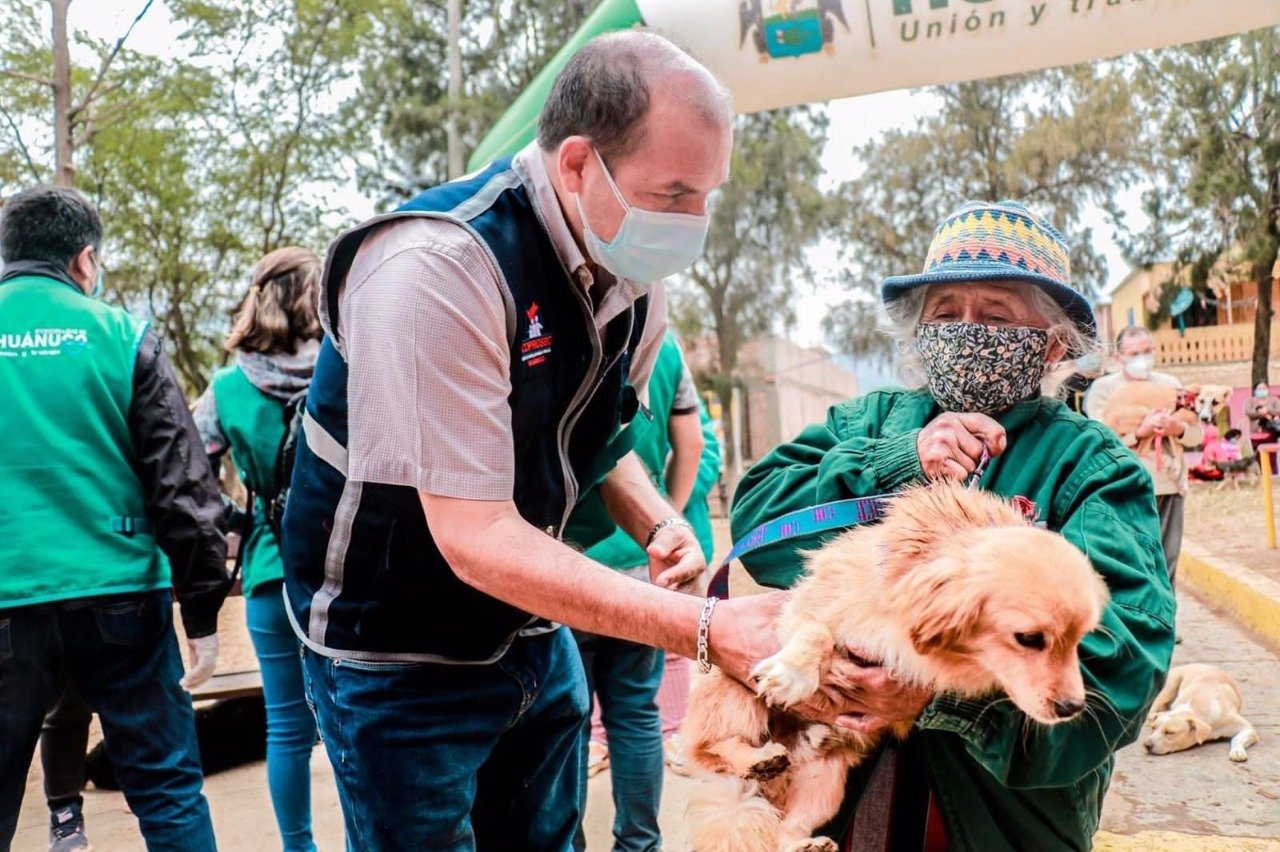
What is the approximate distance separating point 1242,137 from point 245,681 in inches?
819

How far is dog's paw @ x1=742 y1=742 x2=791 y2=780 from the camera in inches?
71.4

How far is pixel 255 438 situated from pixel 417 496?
2188 mm

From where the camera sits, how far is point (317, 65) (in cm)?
1875

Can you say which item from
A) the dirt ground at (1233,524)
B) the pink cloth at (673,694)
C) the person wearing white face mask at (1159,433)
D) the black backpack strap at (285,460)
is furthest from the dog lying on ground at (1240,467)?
the black backpack strap at (285,460)

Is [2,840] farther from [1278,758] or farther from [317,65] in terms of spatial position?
[317,65]

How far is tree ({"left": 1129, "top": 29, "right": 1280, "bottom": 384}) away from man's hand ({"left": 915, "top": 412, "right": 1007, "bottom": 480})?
20171mm

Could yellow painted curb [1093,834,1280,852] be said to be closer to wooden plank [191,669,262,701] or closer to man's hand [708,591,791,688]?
man's hand [708,591,791,688]

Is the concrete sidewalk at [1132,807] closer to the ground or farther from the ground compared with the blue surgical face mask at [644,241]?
closer to the ground

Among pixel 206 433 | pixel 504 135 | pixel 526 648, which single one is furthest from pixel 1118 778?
pixel 504 135

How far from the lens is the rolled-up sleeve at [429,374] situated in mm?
1689

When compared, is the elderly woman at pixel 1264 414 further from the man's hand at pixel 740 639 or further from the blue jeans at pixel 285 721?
the man's hand at pixel 740 639

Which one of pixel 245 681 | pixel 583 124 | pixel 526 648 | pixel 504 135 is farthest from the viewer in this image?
pixel 504 135

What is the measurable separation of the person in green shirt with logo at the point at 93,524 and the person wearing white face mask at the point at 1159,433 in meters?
4.96

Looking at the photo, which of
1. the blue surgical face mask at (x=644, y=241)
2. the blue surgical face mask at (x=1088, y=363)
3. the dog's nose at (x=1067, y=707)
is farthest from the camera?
the blue surgical face mask at (x=1088, y=363)
